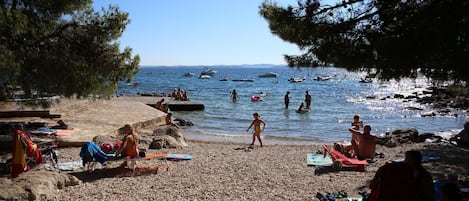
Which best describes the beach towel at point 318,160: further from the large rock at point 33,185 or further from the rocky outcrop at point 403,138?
the large rock at point 33,185

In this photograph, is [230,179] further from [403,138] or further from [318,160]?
[403,138]

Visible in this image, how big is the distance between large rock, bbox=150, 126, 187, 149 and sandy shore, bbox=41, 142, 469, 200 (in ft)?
4.96

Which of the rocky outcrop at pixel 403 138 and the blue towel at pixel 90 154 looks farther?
A: the rocky outcrop at pixel 403 138

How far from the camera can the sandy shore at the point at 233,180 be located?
25.4 feet

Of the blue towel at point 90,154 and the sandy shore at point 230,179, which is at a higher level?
the blue towel at point 90,154

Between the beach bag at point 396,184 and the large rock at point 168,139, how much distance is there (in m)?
9.02

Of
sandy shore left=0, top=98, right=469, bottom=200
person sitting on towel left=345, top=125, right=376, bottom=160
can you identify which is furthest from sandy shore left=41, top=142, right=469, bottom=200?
person sitting on towel left=345, top=125, right=376, bottom=160

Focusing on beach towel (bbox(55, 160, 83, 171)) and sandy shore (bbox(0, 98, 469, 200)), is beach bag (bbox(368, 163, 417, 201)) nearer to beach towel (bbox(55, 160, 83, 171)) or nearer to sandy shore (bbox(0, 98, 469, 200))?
sandy shore (bbox(0, 98, 469, 200))

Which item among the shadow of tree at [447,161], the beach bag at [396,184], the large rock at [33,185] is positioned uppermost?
the beach bag at [396,184]

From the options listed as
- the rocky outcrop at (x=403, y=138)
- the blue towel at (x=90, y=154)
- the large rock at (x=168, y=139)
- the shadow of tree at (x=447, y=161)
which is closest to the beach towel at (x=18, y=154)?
the blue towel at (x=90, y=154)

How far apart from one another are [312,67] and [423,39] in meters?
2.06

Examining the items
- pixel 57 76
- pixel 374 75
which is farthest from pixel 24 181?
pixel 374 75

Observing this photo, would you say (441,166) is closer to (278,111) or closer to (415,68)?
(415,68)

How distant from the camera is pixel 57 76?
9133 millimetres
